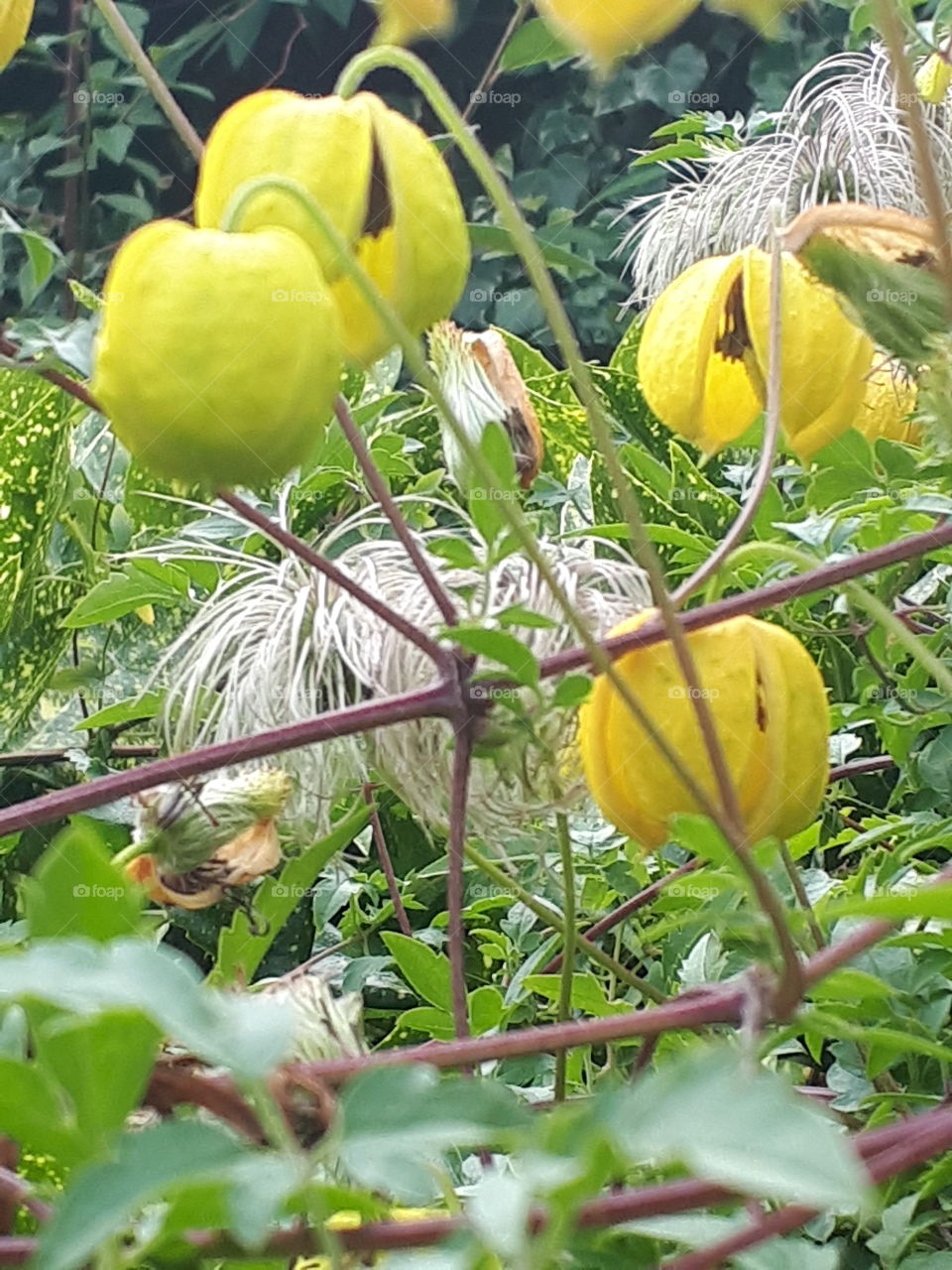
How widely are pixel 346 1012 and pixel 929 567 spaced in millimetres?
371

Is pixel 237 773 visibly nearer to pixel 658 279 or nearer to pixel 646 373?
pixel 646 373

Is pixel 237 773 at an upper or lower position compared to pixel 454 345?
lower

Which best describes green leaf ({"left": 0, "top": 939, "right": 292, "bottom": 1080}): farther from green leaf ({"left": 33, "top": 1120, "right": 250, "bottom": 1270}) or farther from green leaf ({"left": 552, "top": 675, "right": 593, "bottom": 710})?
green leaf ({"left": 552, "top": 675, "right": 593, "bottom": 710})

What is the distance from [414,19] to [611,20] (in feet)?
0.16

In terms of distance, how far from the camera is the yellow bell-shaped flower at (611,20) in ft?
0.79

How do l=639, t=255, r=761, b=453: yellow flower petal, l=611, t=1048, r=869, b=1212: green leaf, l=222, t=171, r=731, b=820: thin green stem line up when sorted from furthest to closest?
l=639, t=255, r=761, b=453: yellow flower petal, l=222, t=171, r=731, b=820: thin green stem, l=611, t=1048, r=869, b=1212: green leaf

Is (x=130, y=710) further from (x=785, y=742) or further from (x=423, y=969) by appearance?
(x=785, y=742)

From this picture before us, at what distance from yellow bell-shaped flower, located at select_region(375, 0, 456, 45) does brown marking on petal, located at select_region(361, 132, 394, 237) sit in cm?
4

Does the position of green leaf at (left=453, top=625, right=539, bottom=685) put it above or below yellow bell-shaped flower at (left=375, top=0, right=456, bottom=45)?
below

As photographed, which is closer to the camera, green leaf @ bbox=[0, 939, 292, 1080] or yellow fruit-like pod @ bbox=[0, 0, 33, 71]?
green leaf @ bbox=[0, 939, 292, 1080]

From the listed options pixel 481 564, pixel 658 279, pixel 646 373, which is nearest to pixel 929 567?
pixel 646 373

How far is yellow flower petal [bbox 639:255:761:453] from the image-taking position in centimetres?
42

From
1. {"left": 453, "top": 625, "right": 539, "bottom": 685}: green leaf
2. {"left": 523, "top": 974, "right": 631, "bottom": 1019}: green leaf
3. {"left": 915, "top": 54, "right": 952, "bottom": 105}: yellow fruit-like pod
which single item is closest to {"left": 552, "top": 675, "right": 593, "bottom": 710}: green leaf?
{"left": 453, "top": 625, "right": 539, "bottom": 685}: green leaf

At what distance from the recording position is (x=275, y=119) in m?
0.23
